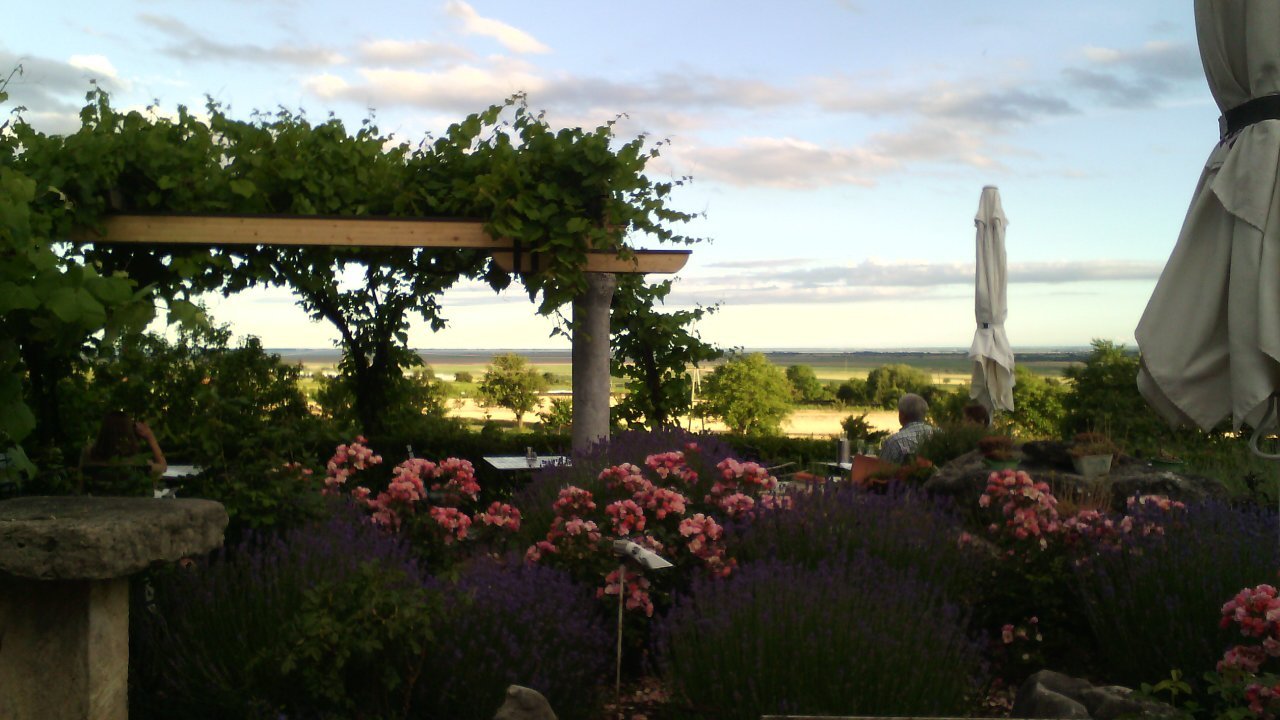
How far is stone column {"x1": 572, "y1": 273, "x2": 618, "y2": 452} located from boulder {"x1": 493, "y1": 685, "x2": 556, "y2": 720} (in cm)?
378

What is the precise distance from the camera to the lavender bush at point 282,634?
3.33 meters

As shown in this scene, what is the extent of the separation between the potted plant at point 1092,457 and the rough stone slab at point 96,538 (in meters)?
5.12

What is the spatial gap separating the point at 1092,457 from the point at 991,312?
295 cm

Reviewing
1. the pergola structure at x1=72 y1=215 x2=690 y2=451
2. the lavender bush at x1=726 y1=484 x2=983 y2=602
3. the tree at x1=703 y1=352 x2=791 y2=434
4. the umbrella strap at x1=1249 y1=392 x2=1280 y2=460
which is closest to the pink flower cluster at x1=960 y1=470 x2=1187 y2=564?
the lavender bush at x1=726 y1=484 x2=983 y2=602

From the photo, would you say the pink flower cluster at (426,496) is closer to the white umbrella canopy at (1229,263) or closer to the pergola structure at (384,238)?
the pergola structure at (384,238)

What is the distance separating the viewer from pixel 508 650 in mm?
3607

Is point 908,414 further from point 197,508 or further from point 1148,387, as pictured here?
point 197,508

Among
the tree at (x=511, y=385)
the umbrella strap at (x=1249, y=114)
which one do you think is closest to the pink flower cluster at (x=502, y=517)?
the umbrella strap at (x=1249, y=114)

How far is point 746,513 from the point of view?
471 centimetres

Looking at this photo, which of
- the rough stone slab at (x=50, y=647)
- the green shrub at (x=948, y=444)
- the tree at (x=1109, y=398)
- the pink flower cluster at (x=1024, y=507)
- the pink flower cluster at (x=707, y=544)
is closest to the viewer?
the rough stone slab at (x=50, y=647)

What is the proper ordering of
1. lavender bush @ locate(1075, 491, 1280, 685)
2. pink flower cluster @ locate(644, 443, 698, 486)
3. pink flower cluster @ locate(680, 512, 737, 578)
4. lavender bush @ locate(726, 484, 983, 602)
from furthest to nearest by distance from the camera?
pink flower cluster @ locate(644, 443, 698, 486) → lavender bush @ locate(726, 484, 983, 602) → pink flower cluster @ locate(680, 512, 737, 578) → lavender bush @ locate(1075, 491, 1280, 685)

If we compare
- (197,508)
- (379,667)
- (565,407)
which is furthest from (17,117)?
(565,407)

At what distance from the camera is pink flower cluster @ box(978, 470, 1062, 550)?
14.9 feet

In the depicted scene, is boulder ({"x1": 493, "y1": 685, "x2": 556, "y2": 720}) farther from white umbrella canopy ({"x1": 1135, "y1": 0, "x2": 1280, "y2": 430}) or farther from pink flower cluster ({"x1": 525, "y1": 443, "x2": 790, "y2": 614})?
white umbrella canopy ({"x1": 1135, "y1": 0, "x2": 1280, "y2": 430})
